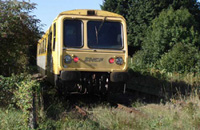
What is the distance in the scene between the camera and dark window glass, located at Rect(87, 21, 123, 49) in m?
8.55

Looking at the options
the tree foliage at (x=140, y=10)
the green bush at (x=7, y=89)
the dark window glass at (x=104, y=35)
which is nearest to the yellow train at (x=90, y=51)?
the dark window glass at (x=104, y=35)

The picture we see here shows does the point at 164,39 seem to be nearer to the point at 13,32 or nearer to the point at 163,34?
the point at 163,34

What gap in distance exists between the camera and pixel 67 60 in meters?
8.06

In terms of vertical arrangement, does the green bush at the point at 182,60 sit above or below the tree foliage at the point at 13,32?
below

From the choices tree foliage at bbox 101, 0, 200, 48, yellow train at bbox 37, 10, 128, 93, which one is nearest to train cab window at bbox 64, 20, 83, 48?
yellow train at bbox 37, 10, 128, 93

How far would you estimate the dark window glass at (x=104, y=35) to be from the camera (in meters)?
8.55

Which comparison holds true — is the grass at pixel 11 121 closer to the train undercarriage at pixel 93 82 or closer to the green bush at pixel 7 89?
the green bush at pixel 7 89

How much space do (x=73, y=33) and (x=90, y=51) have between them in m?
0.78

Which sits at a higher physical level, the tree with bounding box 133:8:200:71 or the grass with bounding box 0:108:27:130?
the tree with bounding box 133:8:200:71

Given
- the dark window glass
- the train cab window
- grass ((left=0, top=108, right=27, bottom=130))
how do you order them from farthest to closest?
the dark window glass
the train cab window
grass ((left=0, top=108, right=27, bottom=130))

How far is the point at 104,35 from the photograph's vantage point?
28.3 ft

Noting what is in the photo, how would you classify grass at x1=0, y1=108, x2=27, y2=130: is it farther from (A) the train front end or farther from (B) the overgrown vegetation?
(B) the overgrown vegetation

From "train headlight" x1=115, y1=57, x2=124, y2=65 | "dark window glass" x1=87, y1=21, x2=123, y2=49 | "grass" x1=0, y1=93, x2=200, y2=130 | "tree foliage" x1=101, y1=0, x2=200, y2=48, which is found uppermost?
"tree foliage" x1=101, y1=0, x2=200, y2=48

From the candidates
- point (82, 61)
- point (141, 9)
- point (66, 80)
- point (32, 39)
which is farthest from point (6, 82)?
point (141, 9)
